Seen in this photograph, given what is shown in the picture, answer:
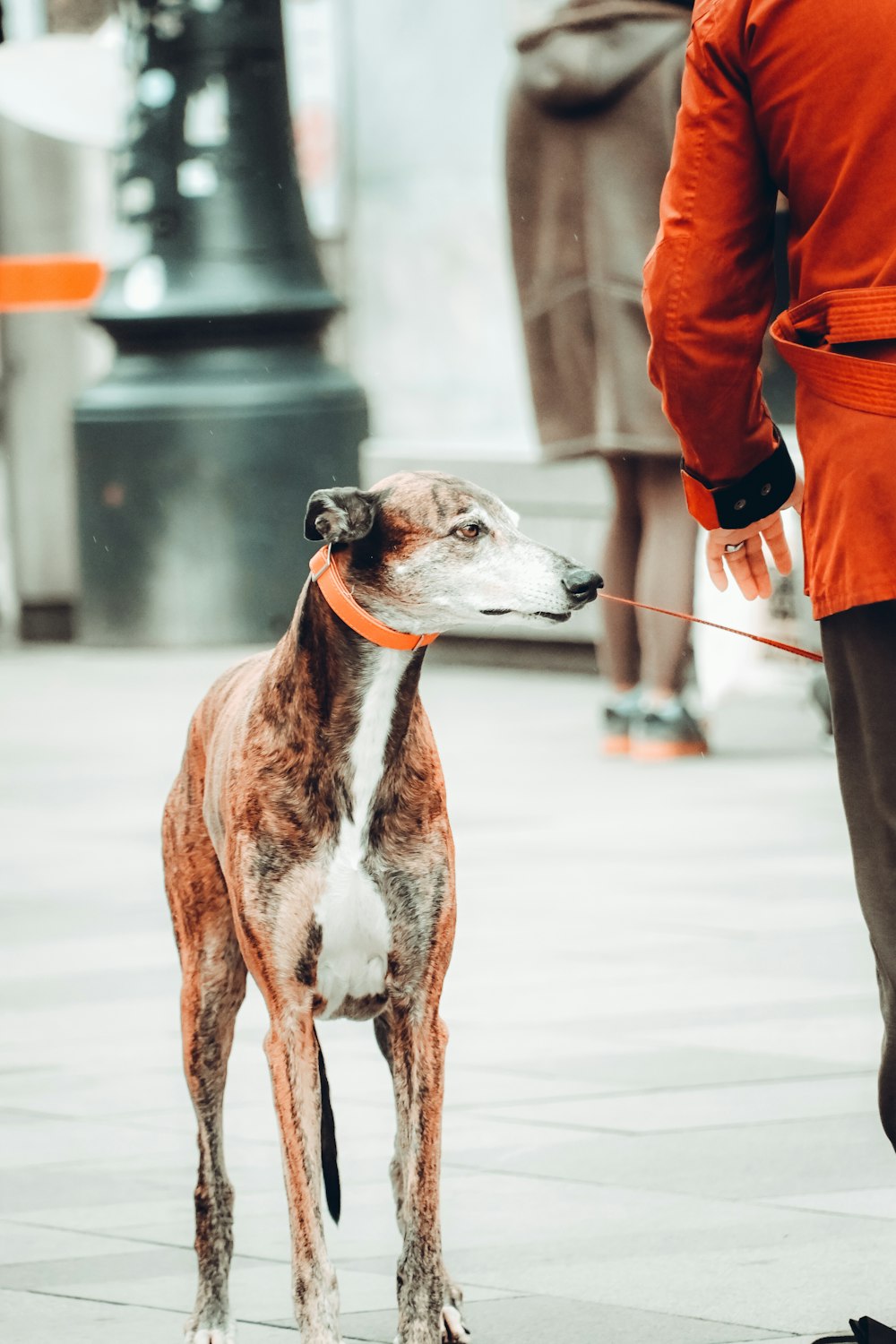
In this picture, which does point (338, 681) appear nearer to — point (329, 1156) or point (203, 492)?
point (329, 1156)

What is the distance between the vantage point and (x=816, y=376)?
303 cm

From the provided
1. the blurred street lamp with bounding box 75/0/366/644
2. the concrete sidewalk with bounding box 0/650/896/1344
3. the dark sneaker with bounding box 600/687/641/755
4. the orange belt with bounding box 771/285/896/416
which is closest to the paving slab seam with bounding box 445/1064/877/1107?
the concrete sidewalk with bounding box 0/650/896/1344

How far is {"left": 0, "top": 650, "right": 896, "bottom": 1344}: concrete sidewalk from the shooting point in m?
3.74

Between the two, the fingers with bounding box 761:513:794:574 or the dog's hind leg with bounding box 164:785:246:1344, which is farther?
the dog's hind leg with bounding box 164:785:246:1344

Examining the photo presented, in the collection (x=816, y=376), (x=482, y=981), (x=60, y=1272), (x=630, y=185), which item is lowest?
(x=482, y=981)

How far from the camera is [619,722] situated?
841cm

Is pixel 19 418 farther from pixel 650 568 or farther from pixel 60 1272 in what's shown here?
pixel 60 1272

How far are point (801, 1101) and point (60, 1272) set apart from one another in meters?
1.52

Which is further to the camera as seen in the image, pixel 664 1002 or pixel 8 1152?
pixel 664 1002

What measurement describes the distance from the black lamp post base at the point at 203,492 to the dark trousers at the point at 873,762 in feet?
24.7

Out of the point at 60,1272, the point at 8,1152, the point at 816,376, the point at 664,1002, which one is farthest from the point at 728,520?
the point at 664,1002

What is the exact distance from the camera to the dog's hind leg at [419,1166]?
10.9ft

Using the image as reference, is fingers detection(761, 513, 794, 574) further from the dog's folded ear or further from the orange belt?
the dog's folded ear

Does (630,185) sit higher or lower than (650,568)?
higher
